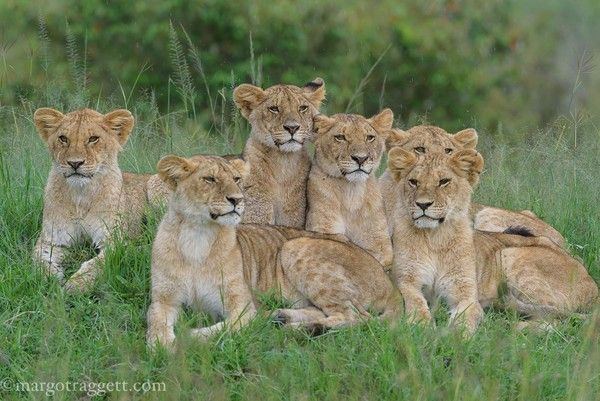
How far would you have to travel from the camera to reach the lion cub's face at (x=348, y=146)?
7211 millimetres

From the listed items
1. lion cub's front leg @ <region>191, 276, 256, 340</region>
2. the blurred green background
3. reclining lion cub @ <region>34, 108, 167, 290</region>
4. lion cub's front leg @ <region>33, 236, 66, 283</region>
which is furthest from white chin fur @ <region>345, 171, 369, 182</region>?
the blurred green background

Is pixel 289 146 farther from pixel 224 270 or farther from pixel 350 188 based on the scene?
pixel 224 270

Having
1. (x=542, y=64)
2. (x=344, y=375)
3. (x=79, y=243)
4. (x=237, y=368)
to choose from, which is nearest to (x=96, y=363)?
(x=237, y=368)

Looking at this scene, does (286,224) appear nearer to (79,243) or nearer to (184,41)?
(79,243)

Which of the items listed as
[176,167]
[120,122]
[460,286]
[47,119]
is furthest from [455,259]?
[47,119]

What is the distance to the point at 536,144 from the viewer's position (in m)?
9.69

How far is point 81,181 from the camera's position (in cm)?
723

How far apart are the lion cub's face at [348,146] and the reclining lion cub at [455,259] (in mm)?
259

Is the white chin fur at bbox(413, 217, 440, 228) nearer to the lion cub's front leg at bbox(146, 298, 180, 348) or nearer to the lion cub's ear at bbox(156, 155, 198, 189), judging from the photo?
the lion cub's ear at bbox(156, 155, 198, 189)

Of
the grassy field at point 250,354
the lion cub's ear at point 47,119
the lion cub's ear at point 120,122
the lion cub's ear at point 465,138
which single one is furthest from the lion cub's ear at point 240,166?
the lion cub's ear at point 465,138

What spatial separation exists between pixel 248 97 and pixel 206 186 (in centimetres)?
153

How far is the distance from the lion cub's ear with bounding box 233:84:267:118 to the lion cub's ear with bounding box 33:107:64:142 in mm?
1044

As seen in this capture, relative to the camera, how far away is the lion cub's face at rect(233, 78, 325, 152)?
7426 millimetres

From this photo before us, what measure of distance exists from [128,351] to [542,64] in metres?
10.8
